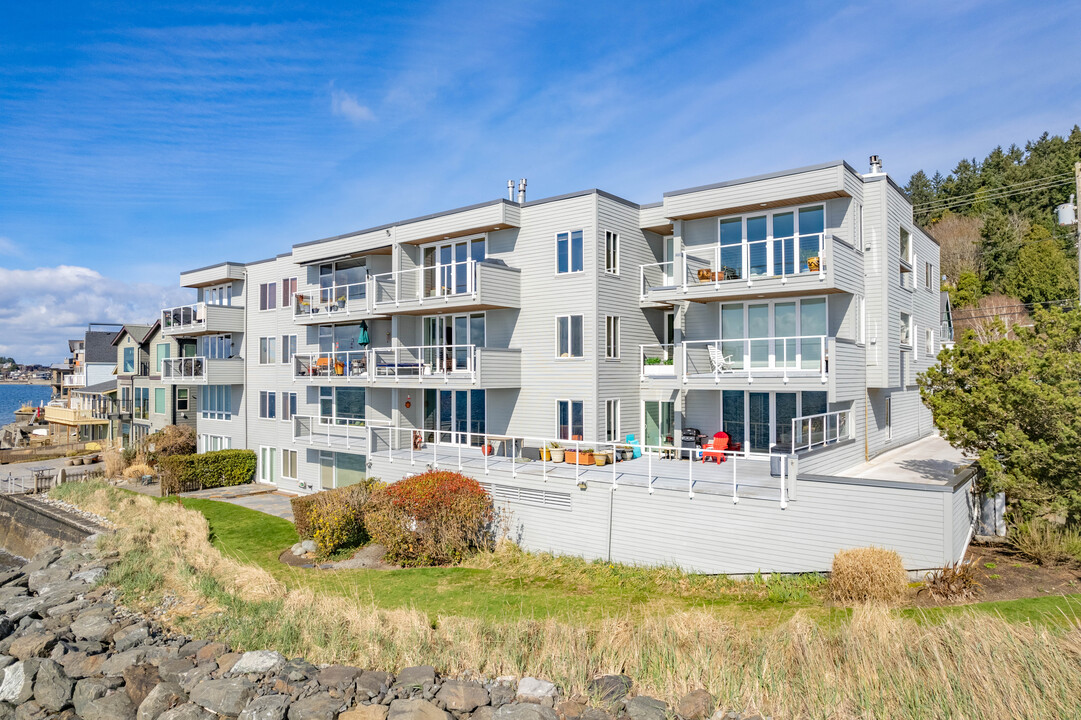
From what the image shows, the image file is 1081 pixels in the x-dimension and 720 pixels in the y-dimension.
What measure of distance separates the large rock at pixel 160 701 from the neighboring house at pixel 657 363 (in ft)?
29.2

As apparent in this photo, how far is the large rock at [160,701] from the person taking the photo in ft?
36.2

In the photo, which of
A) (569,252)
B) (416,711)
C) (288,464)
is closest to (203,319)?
(288,464)

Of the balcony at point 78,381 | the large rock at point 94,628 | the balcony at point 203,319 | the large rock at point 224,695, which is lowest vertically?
the large rock at point 94,628

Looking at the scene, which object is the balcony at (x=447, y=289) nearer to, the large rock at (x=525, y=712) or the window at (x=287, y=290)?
the window at (x=287, y=290)

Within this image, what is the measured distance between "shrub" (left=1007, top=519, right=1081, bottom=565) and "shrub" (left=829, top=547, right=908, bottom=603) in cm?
322

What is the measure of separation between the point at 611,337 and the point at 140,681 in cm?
1542

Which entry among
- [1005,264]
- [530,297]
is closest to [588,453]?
[530,297]

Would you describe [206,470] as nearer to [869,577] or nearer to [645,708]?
[645,708]

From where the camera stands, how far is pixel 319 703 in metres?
9.98

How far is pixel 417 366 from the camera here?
24.3 meters

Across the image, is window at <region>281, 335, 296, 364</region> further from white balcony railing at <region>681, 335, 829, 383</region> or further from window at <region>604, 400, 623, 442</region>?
white balcony railing at <region>681, 335, 829, 383</region>

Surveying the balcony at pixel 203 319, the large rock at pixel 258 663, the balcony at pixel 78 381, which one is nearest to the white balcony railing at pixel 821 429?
the large rock at pixel 258 663

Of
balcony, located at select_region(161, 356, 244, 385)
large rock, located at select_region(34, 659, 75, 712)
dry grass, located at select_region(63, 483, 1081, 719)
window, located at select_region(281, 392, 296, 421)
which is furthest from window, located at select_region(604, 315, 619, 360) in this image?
balcony, located at select_region(161, 356, 244, 385)

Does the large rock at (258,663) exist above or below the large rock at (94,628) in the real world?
above
